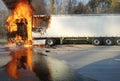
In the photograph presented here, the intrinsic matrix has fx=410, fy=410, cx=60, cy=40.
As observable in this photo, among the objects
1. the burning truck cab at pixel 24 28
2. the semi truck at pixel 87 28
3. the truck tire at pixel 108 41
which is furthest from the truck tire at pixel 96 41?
the burning truck cab at pixel 24 28

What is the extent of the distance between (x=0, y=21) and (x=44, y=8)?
104 centimetres

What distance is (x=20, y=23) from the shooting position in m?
5.63

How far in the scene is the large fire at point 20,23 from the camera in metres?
5.55

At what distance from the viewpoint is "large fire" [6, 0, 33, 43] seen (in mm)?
5547

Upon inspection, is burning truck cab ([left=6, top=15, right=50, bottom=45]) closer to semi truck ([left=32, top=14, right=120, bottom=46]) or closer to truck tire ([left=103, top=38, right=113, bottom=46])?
semi truck ([left=32, top=14, right=120, bottom=46])

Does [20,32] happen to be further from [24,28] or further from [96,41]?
[96,41]

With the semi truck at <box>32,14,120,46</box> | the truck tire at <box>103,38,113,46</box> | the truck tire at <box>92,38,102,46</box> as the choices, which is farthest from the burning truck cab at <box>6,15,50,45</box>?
the truck tire at <box>103,38,113,46</box>

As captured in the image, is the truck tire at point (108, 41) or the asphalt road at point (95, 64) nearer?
the asphalt road at point (95, 64)

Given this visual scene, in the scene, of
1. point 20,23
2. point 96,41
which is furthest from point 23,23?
point 96,41

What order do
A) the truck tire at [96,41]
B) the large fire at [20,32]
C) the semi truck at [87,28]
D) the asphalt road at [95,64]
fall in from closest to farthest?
the large fire at [20,32], the asphalt road at [95,64], the semi truck at [87,28], the truck tire at [96,41]

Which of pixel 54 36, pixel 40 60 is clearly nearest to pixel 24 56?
pixel 40 60

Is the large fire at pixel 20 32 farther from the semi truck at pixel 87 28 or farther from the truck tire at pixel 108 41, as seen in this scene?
the truck tire at pixel 108 41

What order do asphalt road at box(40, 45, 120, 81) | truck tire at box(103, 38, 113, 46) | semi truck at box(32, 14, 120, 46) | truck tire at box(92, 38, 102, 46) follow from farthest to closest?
truck tire at box(103, 38, 113, 46)
truck tire at box(92, 38, 102, 46)
semi truck at box(32, 14, 120, 46)
asphalt road at box(40, 45, 120, 81)

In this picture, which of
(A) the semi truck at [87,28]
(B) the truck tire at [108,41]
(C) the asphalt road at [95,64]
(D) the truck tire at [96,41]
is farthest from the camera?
(B) the truck tire at [108,41]
